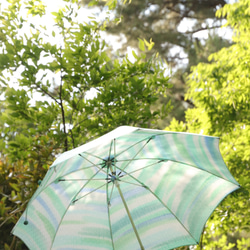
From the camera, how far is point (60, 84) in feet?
8.67

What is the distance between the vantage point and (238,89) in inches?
143

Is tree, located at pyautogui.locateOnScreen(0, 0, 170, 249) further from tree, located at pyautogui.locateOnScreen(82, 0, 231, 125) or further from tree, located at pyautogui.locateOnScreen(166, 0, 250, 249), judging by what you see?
tree, located at pyautogui.locateOnScreen(82, 0, 231, 125)

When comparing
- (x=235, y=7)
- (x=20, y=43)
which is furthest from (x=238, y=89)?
(x=20, y=43)

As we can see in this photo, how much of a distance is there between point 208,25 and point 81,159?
1083 cm

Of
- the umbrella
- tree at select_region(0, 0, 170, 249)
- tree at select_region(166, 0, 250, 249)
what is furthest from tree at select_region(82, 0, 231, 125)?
the umbrella

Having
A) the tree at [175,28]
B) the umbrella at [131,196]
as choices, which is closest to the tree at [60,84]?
the umbrella at [131,196]

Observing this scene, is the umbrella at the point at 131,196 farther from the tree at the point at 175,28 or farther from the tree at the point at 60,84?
the tree at the point at 175,28

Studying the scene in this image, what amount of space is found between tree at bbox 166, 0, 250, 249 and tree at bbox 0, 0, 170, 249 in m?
1.10

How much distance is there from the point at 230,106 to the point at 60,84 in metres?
2.23

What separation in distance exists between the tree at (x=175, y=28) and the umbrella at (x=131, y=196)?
8894 mm

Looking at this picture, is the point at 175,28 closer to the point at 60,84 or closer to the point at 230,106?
the point at 230,106

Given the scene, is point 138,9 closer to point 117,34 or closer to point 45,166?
point 117,34

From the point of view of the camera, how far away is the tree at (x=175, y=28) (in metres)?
10.9

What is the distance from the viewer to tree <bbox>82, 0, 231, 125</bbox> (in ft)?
A: 35.7
